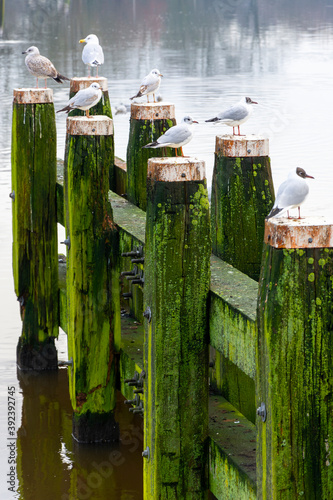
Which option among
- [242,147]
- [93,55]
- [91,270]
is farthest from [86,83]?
[242,147]

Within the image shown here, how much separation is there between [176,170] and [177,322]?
69 centimetres

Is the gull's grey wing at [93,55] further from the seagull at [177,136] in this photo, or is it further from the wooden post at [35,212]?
the seagull at [177,136]

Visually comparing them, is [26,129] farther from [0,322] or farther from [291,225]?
[291,225]

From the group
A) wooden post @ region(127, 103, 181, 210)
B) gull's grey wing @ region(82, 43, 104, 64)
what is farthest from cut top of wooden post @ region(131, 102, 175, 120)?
gull's grey wing @ region(82, 43, 104, 64)

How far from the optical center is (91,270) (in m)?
5.82

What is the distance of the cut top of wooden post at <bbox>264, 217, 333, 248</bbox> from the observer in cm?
333

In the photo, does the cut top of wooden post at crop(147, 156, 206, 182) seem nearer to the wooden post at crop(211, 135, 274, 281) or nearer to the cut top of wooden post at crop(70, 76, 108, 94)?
the wooden post at crop(211, 135, 274, 281)

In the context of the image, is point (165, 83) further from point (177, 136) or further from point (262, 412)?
point (262, 412)

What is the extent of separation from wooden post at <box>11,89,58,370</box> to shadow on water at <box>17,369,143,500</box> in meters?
0.84

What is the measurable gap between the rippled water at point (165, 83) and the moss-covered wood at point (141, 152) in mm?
1733

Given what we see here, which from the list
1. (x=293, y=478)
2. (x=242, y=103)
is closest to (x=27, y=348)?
(x=242, y=103)

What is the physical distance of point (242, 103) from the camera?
6953 millimetres

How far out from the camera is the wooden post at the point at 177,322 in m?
4.21

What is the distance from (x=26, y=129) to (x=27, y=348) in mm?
1828
